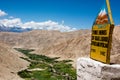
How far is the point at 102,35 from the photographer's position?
7719 millimetres

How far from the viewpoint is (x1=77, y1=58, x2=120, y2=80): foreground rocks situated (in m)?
6.96

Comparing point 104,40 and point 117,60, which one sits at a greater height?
point 104,40

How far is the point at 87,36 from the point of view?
4587 inches

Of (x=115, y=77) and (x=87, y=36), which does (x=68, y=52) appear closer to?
(x=87, y=36)

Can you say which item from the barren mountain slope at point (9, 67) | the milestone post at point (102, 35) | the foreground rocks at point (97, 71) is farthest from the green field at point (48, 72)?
the milestone post at point (102, 35)

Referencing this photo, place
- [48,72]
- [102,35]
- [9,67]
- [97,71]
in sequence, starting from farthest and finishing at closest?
[48,72], [9,67], [102,35], [97,71]

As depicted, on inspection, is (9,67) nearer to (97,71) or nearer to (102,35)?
(102,35)

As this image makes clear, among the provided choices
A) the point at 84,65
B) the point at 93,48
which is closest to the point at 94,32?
the point at 93,48

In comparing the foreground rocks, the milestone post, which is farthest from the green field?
the milestone post

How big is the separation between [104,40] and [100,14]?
0.83 metres

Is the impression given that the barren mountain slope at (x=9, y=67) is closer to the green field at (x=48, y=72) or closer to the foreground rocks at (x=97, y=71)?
the green field at (x=48, y=72)

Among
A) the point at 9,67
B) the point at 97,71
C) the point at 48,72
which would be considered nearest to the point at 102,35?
the point at 97,71

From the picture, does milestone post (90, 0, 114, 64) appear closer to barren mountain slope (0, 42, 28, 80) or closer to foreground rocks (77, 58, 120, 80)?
foreground rocks (77, 58, 120, 80)

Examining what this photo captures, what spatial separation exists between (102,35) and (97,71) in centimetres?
110
